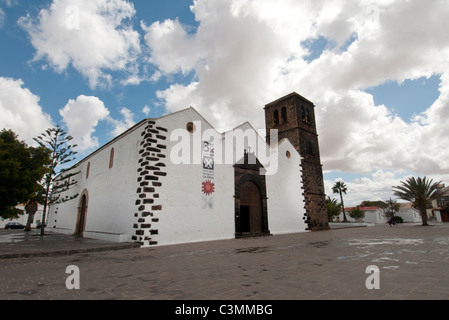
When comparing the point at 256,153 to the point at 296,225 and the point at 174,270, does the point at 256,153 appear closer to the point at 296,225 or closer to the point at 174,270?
the point at 296,225

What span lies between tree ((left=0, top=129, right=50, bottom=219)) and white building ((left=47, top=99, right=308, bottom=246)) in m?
2.97

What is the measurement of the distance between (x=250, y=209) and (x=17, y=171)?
12.7m

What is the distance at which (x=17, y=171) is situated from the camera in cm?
1188

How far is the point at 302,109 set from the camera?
20.9 metres

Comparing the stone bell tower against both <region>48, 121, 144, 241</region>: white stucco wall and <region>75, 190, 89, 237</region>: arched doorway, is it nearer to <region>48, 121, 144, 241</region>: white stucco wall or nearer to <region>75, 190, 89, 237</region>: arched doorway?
<region>48, 121, 144, 241</region>: white stucco wall

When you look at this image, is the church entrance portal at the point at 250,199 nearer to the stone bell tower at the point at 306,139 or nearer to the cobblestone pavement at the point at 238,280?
the stone bell tower at the point at 306,139

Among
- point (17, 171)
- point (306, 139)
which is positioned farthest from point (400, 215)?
point (17, 171)

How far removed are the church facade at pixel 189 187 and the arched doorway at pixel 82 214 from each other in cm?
5

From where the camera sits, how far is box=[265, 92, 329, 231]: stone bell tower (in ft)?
61.4

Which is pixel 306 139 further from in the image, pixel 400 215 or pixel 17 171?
pixel 400 215

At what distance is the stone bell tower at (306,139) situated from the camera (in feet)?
61.4

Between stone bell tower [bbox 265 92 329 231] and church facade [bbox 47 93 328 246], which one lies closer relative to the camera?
church facade [bbox 47 93 328 246]

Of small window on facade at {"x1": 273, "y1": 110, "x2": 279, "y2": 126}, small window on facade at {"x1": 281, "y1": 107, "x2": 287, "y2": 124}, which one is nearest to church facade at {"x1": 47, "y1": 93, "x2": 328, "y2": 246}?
small window on facade at {"x1": 281, "y1": 107, "x2": 287, "y2": 124}
